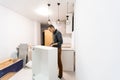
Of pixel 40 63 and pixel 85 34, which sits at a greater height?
pixel 85 34

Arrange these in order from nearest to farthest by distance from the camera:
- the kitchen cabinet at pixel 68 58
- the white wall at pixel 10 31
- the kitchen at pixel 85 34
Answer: the kitchen at pixel 85 34 → the white wall at pixel 10 31 → the kitchen cabinet at pixel 68 58

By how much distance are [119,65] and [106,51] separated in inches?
4.8

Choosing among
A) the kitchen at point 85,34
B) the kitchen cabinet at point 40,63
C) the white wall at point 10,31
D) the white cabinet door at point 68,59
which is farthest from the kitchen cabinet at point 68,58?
the kitchen cabinet at point 40,63

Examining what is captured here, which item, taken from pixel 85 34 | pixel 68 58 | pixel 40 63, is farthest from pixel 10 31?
pixel 85 34

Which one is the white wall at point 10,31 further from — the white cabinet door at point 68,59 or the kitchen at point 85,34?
the white cabinet door at point 68,59

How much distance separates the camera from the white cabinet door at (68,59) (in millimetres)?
3854

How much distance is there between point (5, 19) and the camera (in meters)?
3.79

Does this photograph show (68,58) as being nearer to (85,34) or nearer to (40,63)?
(40,63)

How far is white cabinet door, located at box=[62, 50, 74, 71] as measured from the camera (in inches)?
152

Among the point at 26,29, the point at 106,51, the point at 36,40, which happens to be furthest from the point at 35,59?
the point at 36,40

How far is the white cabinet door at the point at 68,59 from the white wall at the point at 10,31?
1860 mm

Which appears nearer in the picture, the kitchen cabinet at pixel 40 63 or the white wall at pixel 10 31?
the kitchen cabinet at pixel 40 63

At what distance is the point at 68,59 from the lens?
12.7ft

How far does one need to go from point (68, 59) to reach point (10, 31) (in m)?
2.21
